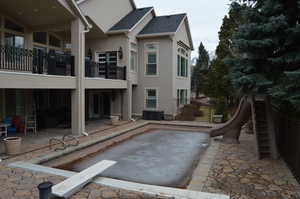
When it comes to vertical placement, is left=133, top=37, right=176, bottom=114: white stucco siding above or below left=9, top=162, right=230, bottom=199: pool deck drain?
above

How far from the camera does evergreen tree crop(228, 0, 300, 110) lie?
6.45 m

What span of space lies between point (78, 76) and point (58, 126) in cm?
421

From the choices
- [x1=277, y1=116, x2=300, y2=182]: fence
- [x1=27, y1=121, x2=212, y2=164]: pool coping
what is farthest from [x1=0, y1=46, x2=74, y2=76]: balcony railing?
[x1=277, y1=116, x2=300, y2=182]: fence

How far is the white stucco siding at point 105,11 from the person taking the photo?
13885mm

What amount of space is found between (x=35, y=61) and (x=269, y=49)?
9.31m

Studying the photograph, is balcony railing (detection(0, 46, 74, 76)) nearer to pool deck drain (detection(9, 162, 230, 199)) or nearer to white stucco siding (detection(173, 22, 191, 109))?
pool deck drain (detection(9, 162, 230, 199))

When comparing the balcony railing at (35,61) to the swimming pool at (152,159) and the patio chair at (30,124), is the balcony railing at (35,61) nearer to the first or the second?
the patio chair at (30,124)

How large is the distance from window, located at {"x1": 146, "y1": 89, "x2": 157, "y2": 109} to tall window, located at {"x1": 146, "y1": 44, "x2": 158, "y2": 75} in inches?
56.8

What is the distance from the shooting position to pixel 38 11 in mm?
9992

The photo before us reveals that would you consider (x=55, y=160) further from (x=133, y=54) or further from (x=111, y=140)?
(x=133, y=54)

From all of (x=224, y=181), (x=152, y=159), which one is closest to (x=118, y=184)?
(x=152, y=159)

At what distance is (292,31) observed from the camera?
21.1ft

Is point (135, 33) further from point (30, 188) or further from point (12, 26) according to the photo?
point (30, 188)

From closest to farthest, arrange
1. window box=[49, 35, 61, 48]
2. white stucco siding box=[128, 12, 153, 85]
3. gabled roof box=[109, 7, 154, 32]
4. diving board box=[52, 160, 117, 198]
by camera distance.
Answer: diving board box=[52, 160, 117, 198] < window box=[49, 35, 61, 48] < gabled roof box=[109, 7, 154, 32] < white stucco siding box=[128, 12, 153, 85]
